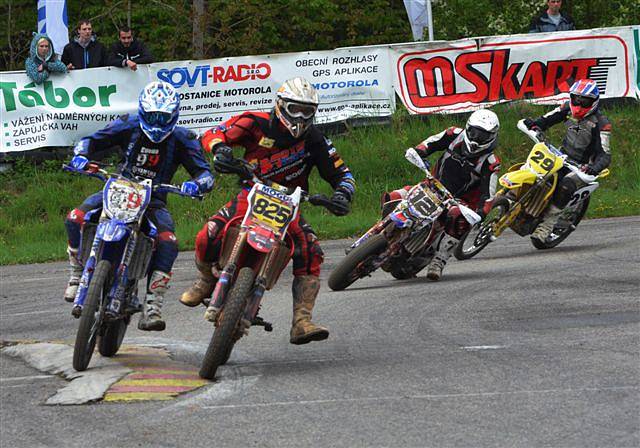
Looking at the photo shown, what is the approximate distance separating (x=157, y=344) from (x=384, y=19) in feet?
75.6

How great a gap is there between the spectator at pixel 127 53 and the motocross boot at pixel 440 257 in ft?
29.7

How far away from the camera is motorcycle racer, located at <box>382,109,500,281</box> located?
1284 centimetres

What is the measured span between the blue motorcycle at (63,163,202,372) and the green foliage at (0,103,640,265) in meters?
8.62

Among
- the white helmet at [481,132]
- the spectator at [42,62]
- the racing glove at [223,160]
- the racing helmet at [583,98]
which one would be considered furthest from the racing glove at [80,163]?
the spectator at [42,62]

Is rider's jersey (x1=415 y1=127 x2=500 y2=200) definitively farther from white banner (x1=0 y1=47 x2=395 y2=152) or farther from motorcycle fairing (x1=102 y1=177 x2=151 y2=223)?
white banner (x1=0 y1=47 x2=395 y2=152)

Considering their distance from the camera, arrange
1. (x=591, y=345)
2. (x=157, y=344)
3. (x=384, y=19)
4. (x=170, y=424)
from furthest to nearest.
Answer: (x=384, y=19) → (x=157, y=344) → (x=591, y=345) → (x=170, y=424)

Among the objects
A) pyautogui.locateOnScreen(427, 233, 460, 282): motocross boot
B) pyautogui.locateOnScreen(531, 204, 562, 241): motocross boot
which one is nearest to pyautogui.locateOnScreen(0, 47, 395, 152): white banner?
pyautogui.locateOnScreen(531, 204, 562, 241): motocross boot

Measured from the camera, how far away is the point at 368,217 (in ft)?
64.2

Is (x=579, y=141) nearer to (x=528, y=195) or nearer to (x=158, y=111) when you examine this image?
(x=528, y=195)

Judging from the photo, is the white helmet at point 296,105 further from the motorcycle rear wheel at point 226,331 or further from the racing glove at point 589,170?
the racing glove at point 589,170

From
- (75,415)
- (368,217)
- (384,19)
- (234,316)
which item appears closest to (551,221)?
(368,217)

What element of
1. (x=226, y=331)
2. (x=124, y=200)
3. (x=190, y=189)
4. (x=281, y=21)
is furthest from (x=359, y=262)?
A: (x=281, y=21)

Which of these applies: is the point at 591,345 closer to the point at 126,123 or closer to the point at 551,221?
the point at 126,123

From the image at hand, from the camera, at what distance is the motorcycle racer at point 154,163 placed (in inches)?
351
